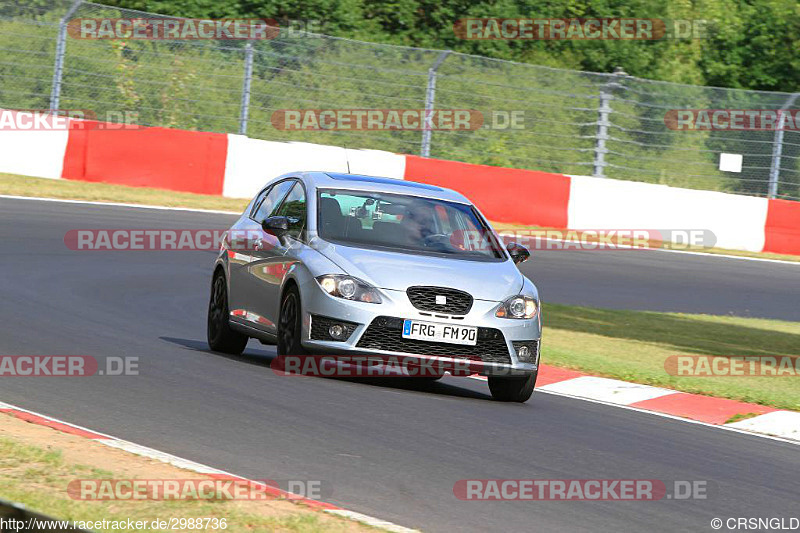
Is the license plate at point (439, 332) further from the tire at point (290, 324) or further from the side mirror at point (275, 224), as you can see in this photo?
the side mirror at point (275, 224)

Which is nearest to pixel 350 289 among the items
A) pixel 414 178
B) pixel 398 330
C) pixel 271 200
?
pixel 398 330

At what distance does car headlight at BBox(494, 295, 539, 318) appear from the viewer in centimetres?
1016

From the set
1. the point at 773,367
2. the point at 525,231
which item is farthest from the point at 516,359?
the point at 525,231

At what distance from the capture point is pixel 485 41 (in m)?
36.8

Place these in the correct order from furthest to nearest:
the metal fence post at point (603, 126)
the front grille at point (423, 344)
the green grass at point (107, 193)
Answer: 1. the metal fence post at point (603, 126)
2. the green grass at point (107, 193)
3. the front grille at point (423, 344)

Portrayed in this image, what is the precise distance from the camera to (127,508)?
19.6 feet

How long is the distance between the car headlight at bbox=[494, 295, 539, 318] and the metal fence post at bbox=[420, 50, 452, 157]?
16.1 meters

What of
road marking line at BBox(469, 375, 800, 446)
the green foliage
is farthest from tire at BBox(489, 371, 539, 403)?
the green foliage

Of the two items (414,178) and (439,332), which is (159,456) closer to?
(439,332)

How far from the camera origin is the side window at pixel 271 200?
1186 centimetres

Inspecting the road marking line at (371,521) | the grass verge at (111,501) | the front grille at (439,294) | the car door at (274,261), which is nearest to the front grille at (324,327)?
the front grille at (439,294)

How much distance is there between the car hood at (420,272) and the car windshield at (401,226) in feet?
0.85

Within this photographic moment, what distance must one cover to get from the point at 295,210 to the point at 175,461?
4465 millimetres

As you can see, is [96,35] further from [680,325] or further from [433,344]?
[433,344]
